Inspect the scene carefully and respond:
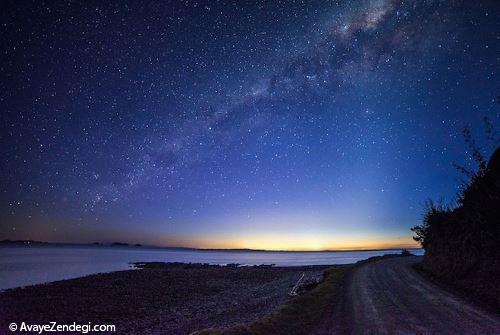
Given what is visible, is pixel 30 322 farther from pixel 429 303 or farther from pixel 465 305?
pixel 465 305

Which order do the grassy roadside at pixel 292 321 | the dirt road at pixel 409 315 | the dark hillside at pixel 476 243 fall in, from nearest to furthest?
the dirt road at pixel 409 315 < the grassy roadside at pixel 292 321 < the dark hillside at pixel 476 243

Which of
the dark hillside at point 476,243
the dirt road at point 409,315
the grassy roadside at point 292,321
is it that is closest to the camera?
the dirt road at point 409,315

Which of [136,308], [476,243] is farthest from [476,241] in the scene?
[136,308]

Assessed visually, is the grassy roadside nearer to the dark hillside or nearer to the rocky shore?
the rocky shore

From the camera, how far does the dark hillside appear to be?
19375mm

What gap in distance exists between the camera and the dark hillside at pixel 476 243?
63.6ft

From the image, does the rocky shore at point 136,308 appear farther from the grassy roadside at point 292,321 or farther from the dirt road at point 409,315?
the dirt road at point 409,315

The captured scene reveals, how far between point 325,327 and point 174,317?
12.3 m

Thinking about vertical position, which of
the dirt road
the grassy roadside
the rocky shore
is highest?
the dirt road

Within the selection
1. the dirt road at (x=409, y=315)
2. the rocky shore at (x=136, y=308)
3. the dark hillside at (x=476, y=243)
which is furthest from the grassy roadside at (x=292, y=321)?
the dark hillside at (x=476, y=243)

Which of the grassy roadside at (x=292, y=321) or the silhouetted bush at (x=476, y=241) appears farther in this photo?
the silhouetted bush at (x=476, y=241)

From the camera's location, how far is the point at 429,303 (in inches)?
666

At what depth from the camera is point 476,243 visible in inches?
910

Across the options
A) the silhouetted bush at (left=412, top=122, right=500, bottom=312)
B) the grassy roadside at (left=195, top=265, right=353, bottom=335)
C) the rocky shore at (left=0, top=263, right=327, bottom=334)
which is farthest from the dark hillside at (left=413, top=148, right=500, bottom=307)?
the rocky shore at (left=0, top=263, right=327, bottom=334)
